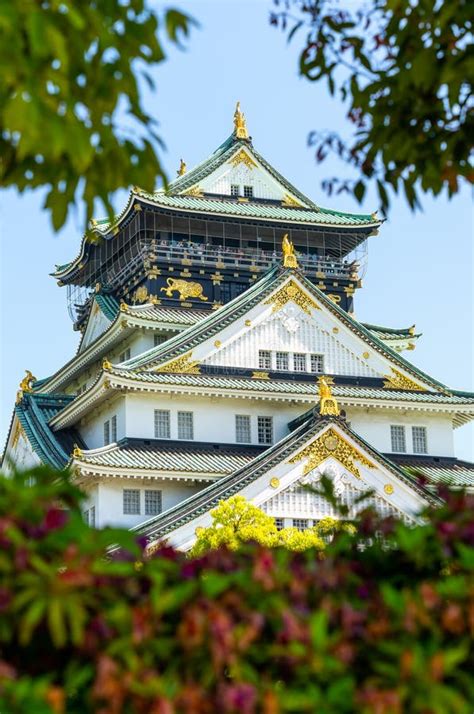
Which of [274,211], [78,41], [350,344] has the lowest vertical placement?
[78,41]

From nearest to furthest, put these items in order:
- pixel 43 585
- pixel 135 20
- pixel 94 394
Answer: pixel 43 585 → pixel 135 20 → pixel 94 394

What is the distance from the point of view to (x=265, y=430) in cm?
4462

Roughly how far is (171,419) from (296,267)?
676 cm

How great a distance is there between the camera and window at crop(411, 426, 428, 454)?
1832 inches

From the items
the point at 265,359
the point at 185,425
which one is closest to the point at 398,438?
the point at 265,359

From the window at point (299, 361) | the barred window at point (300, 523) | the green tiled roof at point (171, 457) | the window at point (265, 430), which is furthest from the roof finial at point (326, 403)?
the window at point (299, 361)

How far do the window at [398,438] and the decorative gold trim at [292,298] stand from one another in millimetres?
4970

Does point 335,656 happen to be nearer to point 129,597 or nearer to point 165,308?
point 129,597

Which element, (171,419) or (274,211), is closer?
(171,419)

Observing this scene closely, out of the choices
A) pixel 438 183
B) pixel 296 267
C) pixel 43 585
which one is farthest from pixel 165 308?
pixel 43 585

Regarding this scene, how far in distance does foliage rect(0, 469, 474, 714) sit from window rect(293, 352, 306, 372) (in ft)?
127

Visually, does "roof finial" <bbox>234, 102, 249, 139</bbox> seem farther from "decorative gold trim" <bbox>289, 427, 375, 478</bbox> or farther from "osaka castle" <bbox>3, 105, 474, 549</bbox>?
"decorative gold trim" <bbox>289, 427, 375, 478</bbox>

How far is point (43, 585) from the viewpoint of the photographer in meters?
6.29

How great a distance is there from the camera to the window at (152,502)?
41681 millimetres
